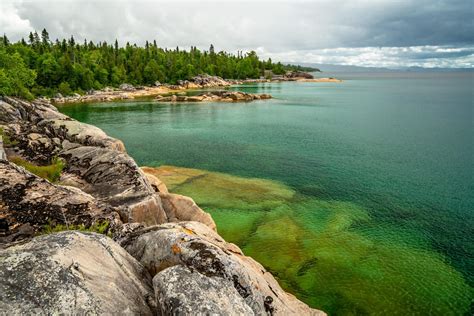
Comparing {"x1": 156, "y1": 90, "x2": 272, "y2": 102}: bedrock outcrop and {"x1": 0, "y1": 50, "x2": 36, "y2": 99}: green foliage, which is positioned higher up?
{"x1": 0, "y1": 50, "x2": 36, "y2": 99}: green foliage

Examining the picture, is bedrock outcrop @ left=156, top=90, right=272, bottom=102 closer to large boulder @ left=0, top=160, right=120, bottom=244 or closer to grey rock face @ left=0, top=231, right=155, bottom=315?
large boulder @ left=0, top=160, right=120, bottom=244

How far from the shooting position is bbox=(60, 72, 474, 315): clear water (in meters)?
21.9

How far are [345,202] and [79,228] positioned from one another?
2704cm

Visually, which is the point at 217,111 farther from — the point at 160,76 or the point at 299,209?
the point at 160,76

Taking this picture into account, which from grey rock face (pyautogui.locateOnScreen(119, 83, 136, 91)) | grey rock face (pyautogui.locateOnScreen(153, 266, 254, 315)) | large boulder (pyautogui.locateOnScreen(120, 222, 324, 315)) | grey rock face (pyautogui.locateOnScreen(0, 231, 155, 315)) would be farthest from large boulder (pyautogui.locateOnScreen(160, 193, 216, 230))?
grey rock face (pyautogui.locateOnScreen(119, 83, 136, 91))

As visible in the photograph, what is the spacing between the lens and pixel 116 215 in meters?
17.2

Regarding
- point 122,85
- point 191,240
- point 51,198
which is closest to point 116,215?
point 51,198

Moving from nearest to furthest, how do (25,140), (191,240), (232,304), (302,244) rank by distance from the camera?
(232,304), (191,240), (302,244), (25,140)

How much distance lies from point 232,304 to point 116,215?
9756mm

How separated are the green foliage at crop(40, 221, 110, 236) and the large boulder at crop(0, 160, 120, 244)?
5.0 inches

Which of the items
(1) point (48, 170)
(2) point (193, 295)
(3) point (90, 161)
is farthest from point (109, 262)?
(3) point (90, 161)

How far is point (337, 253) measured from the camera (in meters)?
25.2

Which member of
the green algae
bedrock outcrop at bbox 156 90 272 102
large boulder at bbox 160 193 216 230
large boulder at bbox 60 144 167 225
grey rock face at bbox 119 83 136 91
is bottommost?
the green algae

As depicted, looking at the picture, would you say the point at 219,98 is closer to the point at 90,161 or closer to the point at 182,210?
the point at 90,161
